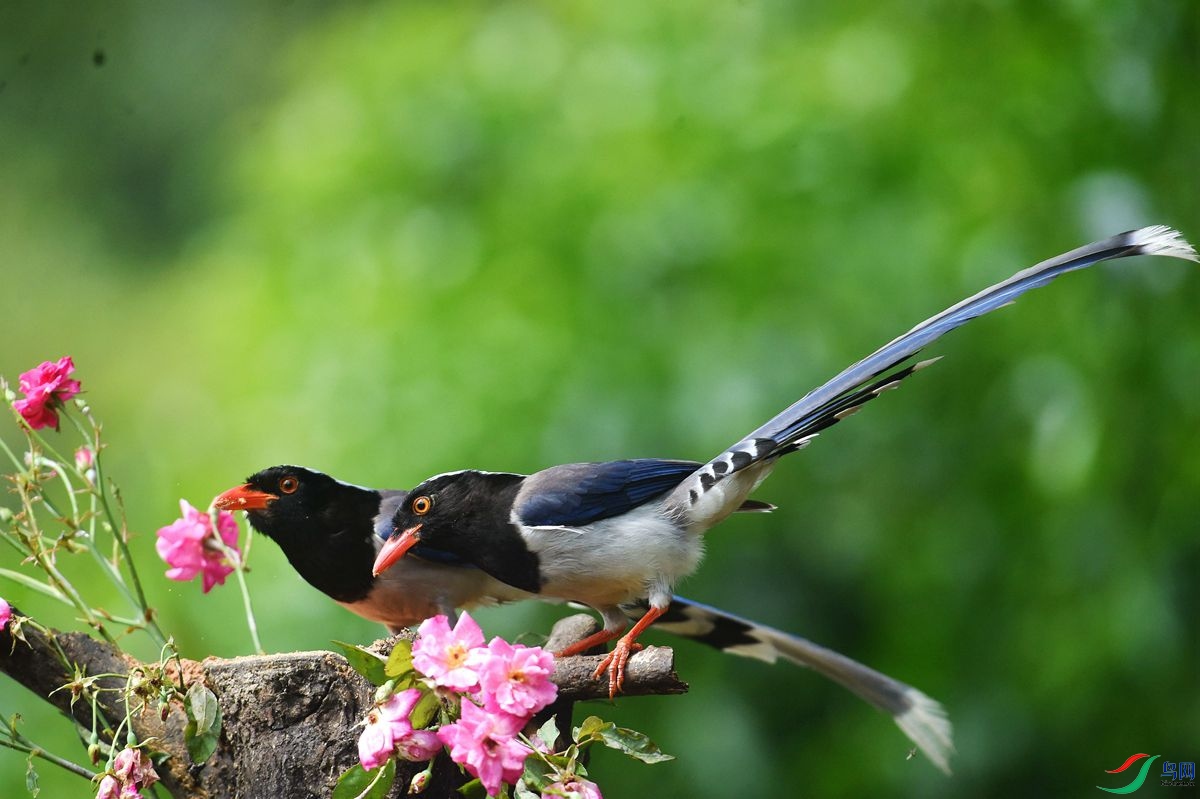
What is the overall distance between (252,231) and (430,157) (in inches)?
20.9

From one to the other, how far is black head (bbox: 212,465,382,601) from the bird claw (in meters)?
0.35

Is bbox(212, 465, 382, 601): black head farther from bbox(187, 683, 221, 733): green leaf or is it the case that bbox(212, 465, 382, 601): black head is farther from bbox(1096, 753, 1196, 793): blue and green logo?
bbox(1096, 753, 1196, 793): blue and green logo

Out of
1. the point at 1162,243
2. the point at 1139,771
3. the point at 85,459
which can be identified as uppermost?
the point at 1162,243

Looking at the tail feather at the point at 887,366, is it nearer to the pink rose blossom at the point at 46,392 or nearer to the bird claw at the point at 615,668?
the bird claw at the point at 615,668

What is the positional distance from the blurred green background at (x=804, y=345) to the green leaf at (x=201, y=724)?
3.08 feet

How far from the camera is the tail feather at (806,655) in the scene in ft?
5.24

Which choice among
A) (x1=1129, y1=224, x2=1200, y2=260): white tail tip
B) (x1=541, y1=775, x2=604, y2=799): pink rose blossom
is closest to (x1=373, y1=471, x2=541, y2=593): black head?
(x1=541, y1=775, x2=604, y2=799): pink rose blossom

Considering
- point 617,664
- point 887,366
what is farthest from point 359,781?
point 887,366

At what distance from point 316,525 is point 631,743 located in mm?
→ 515

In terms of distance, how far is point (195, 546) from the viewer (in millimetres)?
1470

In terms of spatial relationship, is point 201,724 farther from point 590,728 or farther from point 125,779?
point 590,728

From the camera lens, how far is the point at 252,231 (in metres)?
2.99

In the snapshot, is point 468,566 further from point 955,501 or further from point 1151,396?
point 1151,396

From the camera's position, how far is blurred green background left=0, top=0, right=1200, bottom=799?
7.59ft
